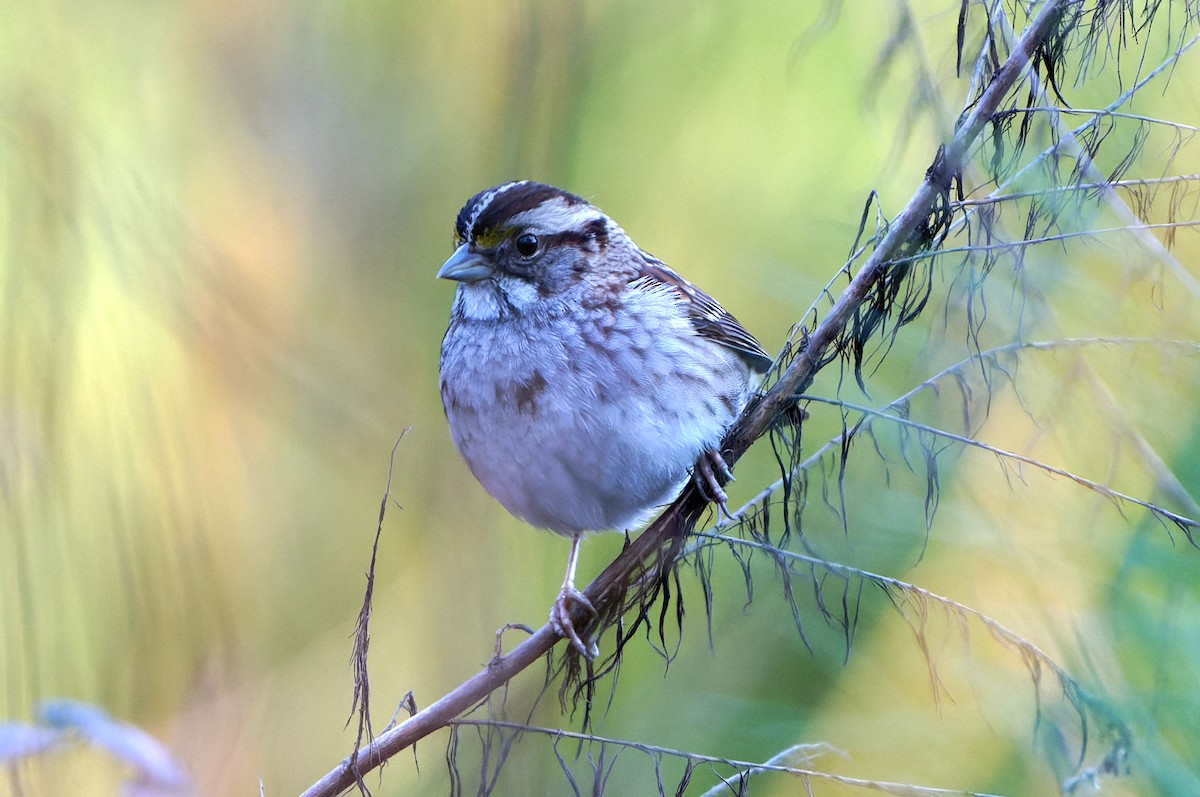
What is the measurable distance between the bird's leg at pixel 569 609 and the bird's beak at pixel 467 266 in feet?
2.06

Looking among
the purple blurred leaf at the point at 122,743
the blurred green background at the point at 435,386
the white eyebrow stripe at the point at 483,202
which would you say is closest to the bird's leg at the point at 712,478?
the blurred green background at the point at 435,386

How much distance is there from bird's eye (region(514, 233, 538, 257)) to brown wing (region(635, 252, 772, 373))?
0.83 feet

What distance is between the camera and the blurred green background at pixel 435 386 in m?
1.16

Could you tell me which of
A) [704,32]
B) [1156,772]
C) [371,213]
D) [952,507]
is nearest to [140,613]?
[952,507]

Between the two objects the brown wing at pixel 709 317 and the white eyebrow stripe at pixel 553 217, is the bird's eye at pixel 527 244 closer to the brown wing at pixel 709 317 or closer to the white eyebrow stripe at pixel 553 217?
the white eyebrow stripe at pixel 553 217

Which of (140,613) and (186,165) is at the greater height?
(186,165)

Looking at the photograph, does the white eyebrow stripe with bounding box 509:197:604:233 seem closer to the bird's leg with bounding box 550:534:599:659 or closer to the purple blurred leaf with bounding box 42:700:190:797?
the bird's leg with bounding box 550:534:599:659

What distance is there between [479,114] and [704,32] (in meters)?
0.64

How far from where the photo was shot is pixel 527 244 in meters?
2.45

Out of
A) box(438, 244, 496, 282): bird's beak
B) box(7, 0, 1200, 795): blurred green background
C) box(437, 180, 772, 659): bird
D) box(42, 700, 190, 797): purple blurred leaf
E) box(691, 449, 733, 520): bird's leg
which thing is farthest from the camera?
box(438, 244, 496, 282): bird's beak

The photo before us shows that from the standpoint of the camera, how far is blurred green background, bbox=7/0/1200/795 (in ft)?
3.81

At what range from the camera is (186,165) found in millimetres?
3043

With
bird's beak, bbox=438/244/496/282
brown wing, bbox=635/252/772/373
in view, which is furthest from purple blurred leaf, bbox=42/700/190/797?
brown wing, bbox=635/252/772/373

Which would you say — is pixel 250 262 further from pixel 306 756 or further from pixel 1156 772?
pixel 1156 772
